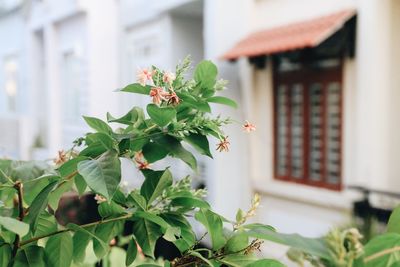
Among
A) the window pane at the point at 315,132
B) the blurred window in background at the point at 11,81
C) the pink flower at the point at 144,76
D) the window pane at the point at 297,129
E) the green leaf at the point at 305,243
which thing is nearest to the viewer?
the green leaf at the point at 305,243

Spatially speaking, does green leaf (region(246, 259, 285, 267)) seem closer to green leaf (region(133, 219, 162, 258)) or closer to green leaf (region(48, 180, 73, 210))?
green leaf (region(133, 219, 162, 258))

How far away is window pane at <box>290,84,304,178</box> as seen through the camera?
6.27 metres

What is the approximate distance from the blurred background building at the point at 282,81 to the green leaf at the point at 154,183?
437 centimetres

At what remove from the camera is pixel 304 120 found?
6191 mm

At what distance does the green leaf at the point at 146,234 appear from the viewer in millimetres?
868

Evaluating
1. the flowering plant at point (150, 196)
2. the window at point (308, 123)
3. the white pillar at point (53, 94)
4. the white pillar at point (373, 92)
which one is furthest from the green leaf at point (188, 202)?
the white pillar at point (53, 94)

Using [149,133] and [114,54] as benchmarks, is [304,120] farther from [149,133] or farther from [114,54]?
[149,133]

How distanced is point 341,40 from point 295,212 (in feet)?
6.35

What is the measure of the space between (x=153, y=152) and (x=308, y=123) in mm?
5411

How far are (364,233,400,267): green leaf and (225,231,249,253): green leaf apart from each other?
0.87ft

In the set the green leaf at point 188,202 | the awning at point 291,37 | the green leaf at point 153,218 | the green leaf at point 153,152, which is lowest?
the green leaf at point 153,218

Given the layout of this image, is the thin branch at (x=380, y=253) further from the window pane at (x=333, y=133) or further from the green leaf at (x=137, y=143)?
the window pane at (x=333, y=133)

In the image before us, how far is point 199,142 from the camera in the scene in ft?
2.87

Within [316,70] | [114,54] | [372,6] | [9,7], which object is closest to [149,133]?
[372,6]
